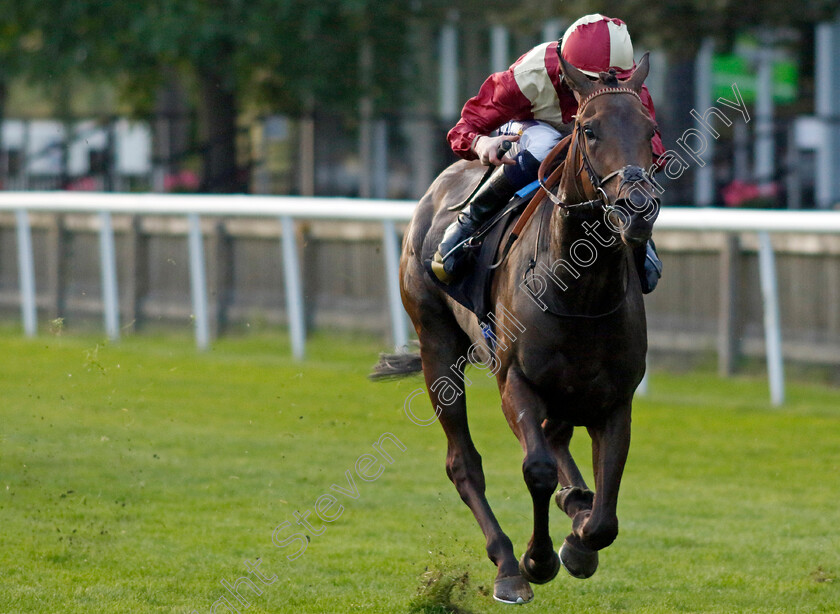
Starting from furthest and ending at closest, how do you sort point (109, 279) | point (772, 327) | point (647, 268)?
point (109, 279), point (772, 327), point (647, 268)

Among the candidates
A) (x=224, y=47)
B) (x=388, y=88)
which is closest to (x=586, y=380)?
(x=224, y=47)

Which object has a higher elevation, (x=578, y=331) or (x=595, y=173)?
(x=595, y=173)

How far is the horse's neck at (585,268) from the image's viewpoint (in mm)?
3805

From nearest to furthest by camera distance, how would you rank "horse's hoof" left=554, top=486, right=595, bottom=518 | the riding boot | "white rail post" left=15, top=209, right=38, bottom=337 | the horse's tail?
the riding boot, "horse's hoof" left=554, top=486, right=595, bottom=518, the horse's tail, "white rail post" left=15, top=209, right=38, bottom=337

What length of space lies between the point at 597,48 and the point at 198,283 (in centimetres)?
675

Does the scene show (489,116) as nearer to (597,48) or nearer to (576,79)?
(597,48)

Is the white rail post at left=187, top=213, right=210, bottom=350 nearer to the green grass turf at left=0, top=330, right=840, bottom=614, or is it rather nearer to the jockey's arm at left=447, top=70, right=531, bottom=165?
the green grass turf at left=0, top=330, right=840, bottom=614

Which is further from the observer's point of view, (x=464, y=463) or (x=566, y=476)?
(x=464, y=463)

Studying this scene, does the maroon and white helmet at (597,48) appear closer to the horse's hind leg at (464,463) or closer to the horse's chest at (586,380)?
the horse's chest at (586,380)

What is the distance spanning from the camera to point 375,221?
9945 mm

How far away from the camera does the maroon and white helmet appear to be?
13.0 ft

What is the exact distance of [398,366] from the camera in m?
5.47

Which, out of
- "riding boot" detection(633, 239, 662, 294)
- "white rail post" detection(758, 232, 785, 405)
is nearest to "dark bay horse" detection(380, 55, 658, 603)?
"riding boot" detection(633, 239, 662, 294)

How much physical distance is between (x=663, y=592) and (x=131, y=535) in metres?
2.08
